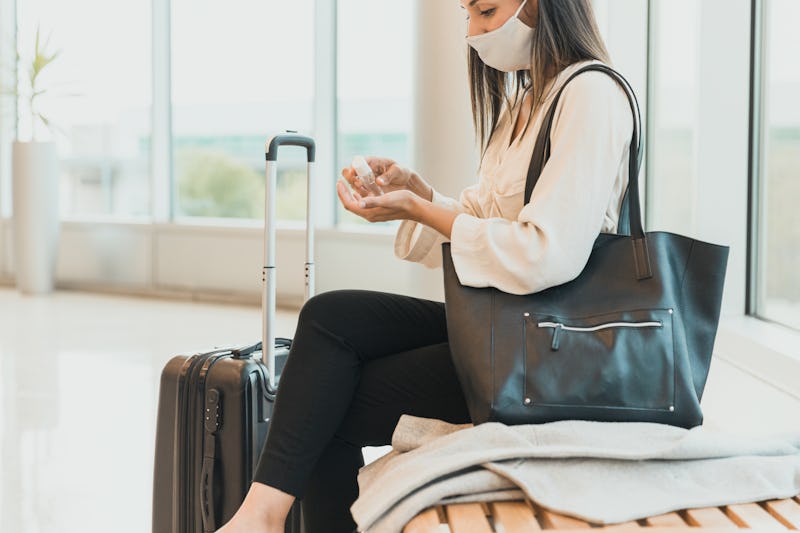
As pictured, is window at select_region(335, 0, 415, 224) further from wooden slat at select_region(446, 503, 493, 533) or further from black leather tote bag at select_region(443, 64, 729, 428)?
wooden slat at select_region(446, 503, 493, 533)

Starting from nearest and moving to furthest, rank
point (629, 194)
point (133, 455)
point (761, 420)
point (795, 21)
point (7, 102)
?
point (629, 194) < point (761, 420) < point (795, 21) < point (133, 455) < point (7, 102)

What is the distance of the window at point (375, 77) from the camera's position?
6.45 metres

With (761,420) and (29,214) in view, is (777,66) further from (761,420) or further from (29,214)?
(29,214)

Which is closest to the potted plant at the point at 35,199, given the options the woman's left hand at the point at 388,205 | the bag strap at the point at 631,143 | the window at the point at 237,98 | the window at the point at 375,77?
the window at the point at 237,98

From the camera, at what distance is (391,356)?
5.66ft

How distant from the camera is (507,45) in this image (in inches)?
69.9

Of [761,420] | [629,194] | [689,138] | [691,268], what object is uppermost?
[689,138]

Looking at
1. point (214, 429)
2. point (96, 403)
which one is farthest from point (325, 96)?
point (214, 429)

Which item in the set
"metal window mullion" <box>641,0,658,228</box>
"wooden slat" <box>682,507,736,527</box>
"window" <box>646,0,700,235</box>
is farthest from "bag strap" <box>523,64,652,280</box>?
"metal window mullion" <box>641,0,658,228</box>

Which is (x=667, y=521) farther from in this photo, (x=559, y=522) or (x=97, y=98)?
(x=97, y=98)

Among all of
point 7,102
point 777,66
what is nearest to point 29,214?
point 7,102

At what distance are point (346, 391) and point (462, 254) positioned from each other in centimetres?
34

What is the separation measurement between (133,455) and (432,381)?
173cm

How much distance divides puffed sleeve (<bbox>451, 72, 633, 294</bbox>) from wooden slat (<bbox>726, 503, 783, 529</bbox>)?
0.39 meters
